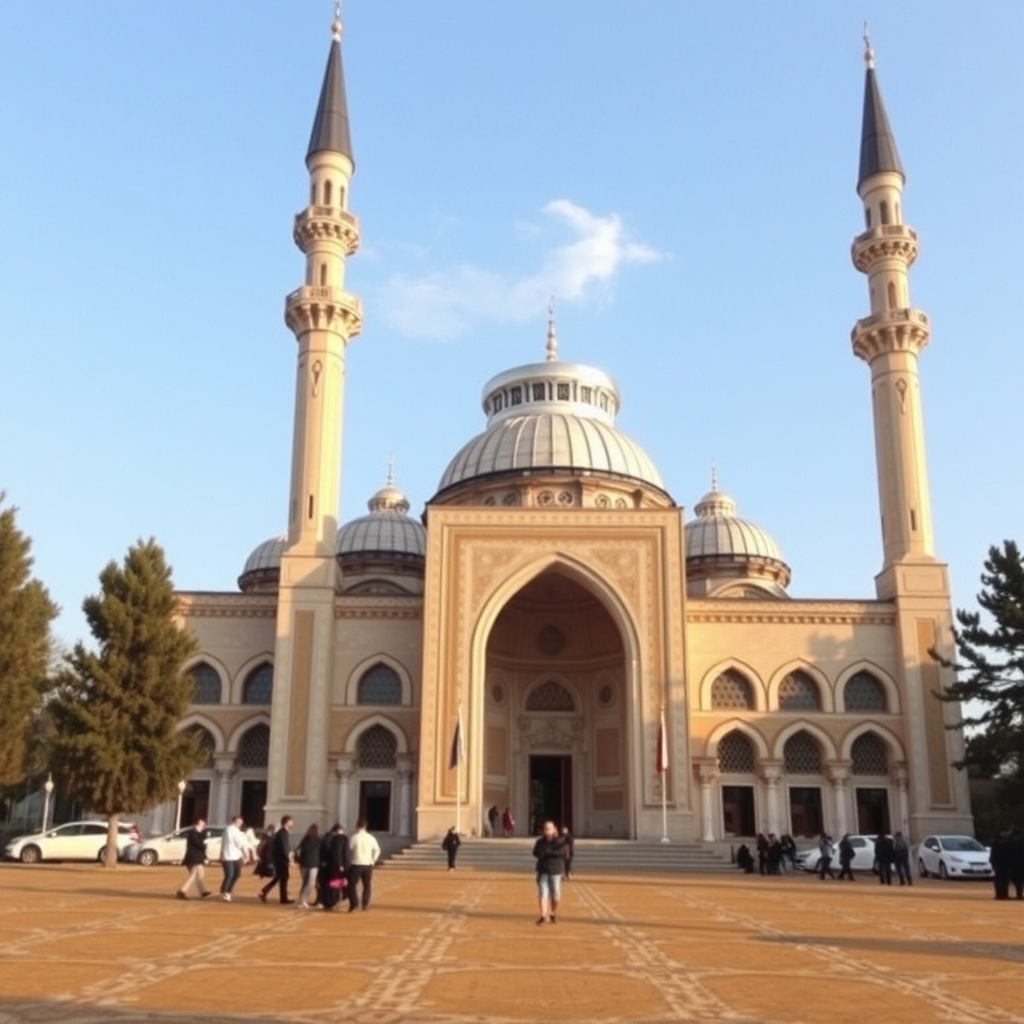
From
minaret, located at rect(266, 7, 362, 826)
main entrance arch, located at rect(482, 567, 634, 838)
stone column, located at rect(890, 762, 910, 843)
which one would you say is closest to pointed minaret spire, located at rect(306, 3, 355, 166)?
minaret, located at rect(266, 7, 362, 826)

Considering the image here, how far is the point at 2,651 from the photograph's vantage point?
896 inches

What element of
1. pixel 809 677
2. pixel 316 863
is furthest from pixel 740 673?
pixel 316 863

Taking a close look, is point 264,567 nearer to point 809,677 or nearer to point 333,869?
point 809,677

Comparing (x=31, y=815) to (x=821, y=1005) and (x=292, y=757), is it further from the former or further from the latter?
(x=821, y=1005)

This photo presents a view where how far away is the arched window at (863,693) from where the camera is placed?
3148 cm

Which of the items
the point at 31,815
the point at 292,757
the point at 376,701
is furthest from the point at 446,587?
the point at 31,815

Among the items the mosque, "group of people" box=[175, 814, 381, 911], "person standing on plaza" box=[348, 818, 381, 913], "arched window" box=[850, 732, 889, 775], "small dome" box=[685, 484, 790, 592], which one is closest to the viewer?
"person standing on plaza" box=[348, 818, 381, 913]

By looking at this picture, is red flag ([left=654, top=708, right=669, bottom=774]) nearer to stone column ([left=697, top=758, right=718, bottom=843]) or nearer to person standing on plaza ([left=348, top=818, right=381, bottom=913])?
stone column ([left=697, top=758, right=718, bottom=843])

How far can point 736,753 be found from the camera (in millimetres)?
31609

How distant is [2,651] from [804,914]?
54.1 feet

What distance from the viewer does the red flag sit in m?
28.7

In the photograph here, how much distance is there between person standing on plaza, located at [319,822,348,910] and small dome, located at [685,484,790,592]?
30.4 meters

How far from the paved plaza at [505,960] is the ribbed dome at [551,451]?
74.1 ft

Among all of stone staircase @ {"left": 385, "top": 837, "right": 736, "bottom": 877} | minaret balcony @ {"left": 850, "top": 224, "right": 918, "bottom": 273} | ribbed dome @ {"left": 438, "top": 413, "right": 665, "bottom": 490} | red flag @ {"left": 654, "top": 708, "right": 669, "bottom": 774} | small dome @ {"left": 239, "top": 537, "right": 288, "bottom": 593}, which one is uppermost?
minaret balcony @ {"left": 850, "top": 224, "right": 918, "bottom": 273}
